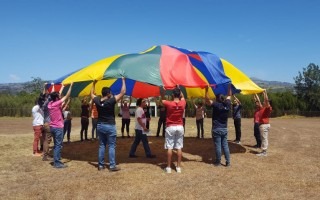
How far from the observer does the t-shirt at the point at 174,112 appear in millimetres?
7484

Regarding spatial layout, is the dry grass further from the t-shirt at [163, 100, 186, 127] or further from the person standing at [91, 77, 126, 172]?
the t-shirt at [163, 100, 186, 127]

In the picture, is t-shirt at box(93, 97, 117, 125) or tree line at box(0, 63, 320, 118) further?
tree line at box(0, 63, 320, 118)

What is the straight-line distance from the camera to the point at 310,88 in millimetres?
43094

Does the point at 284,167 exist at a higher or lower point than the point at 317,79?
lower

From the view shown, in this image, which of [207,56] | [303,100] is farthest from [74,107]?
[207,56]

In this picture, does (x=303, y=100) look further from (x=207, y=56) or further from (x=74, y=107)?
(x=207, y=56)

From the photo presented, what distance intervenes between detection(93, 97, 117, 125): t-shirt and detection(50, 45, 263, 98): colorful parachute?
107 cm

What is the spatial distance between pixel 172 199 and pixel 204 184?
3.79ft

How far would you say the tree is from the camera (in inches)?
1609

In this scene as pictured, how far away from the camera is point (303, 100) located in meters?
41.7

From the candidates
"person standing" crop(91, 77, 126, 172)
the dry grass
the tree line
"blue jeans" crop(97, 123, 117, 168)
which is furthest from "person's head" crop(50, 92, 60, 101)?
the tree line

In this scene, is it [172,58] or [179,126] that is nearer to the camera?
[179,126]

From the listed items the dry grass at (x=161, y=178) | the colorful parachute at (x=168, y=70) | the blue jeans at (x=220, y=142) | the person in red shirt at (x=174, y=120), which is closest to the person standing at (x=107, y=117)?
the dry grass at (x=161, y=178)

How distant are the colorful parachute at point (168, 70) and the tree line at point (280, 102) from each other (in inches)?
1056
